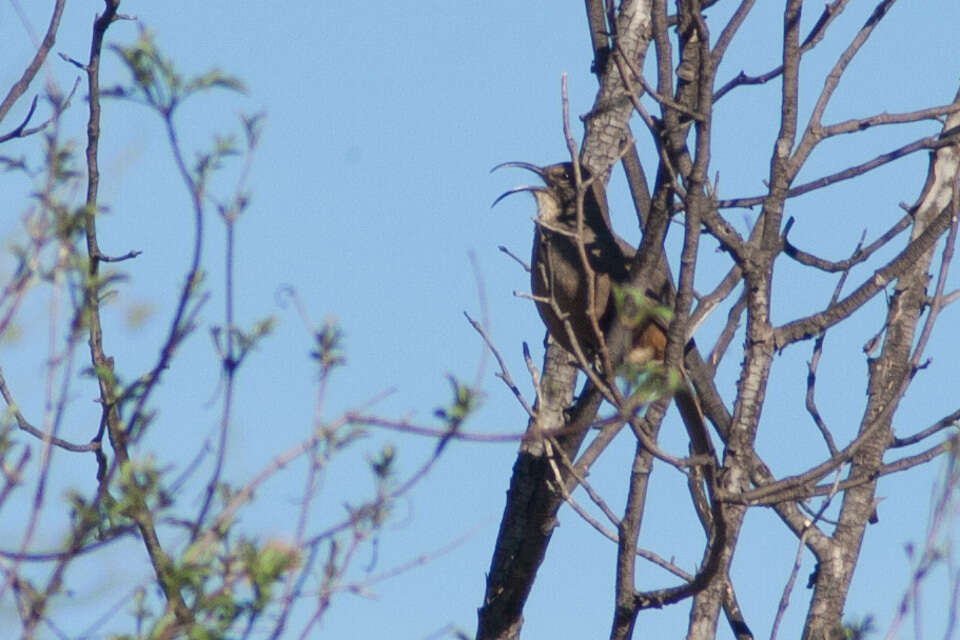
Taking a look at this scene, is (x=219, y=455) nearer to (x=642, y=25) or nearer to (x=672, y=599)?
(x=672, y=599)

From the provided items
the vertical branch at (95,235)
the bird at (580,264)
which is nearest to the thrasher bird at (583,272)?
the bird at (580,264)

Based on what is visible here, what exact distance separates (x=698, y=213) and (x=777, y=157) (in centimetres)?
67

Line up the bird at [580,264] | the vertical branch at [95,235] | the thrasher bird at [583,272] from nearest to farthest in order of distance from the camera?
1. the vertical branch at [95,235]
2. the thrasher bird at [583,272]
3. the bird at [580,264]

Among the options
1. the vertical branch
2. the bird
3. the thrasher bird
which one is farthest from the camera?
the bird

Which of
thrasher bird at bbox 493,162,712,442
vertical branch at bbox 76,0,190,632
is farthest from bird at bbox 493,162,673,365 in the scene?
vertical branch at bbox 76,0,190,632

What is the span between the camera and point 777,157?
171 inches

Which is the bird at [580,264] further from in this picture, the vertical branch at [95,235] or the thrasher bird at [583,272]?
the vertical branch at [95,235]

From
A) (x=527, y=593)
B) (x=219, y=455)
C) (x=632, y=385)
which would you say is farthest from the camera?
(x=527, y=593)

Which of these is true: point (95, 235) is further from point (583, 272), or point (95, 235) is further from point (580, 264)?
point (580, 264)

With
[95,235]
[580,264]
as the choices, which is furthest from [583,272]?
[95,235]

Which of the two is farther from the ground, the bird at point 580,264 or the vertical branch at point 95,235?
the bird at point 580,264

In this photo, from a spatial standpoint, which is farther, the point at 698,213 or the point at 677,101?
the point at 677,101

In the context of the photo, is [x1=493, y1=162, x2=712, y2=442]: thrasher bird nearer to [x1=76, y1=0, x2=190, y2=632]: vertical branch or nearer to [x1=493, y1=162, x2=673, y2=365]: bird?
[x1=493, y1=162, x2=673, y2=365]: bird

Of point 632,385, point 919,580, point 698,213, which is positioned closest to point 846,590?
point 919,580
